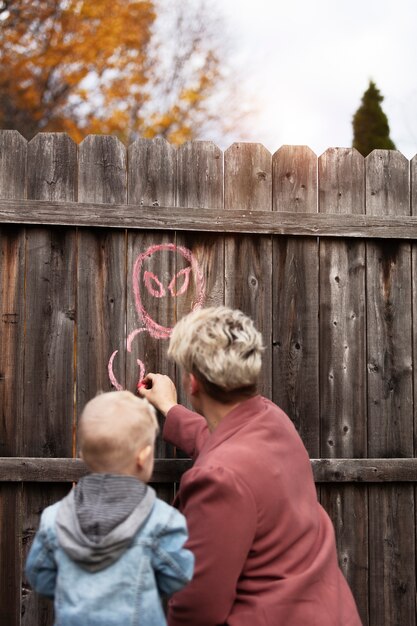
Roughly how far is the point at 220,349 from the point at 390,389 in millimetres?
1528

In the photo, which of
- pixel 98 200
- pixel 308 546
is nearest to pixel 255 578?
pixel 308 546

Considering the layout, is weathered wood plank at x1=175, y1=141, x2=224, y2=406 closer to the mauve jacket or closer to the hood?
the mauve jacket

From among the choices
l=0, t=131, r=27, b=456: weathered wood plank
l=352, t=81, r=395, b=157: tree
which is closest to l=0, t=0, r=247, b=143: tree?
l=352, t=81, r=395, b=157: tree

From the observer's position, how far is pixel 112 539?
1.99 m

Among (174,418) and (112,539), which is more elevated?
(174,418)

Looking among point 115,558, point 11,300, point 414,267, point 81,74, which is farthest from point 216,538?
point 81,74

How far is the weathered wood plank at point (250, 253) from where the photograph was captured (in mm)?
3486

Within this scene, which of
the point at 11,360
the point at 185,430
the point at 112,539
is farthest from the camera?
the point at 11,360

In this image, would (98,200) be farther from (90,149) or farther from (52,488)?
(52,488)

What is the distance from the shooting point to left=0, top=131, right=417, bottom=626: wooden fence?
3.31 meters

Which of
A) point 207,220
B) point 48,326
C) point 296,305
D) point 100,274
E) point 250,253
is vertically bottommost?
point 48,326

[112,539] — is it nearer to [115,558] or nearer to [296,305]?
[115,558]

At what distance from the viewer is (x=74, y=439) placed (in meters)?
3.33

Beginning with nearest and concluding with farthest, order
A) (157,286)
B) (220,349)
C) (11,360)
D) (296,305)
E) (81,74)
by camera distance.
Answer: (220,349)
(11,360)
(157,286)
(296,305)
(81,74)
